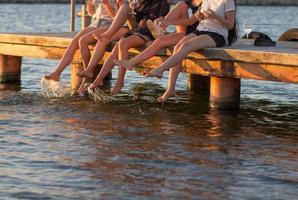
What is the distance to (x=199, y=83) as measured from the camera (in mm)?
15445

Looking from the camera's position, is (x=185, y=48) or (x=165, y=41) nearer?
(x=185, y=48)

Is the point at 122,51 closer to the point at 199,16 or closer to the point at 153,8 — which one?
the point at 153,8

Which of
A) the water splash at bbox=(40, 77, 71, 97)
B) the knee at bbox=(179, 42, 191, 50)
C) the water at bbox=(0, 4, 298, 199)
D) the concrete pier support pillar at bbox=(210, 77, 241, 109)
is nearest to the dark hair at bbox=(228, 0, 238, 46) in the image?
the concrete pier support pillar at bbox=(210, 77, 241, 109)

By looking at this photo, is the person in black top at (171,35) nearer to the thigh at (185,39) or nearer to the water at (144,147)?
the thigh at (185,39)

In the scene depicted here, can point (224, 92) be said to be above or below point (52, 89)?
above

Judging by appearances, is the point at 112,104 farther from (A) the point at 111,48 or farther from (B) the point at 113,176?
(B) the point at 113,176

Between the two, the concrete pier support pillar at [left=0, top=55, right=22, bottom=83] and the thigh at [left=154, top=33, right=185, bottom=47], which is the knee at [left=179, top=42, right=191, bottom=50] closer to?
the thigh at [left=154, top=33, right=185, bottom=47]

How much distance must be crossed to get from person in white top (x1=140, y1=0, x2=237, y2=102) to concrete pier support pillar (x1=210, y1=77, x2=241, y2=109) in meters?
0.54

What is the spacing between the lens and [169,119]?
12508 millimetres

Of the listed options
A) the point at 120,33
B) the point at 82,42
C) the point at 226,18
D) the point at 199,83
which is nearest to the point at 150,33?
the point at 120,33

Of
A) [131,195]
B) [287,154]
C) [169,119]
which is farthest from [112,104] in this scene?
[131,195]

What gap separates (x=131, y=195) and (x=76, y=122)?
143 inches

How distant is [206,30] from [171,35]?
0.52m

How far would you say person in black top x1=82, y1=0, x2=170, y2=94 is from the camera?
1257 centimetres
